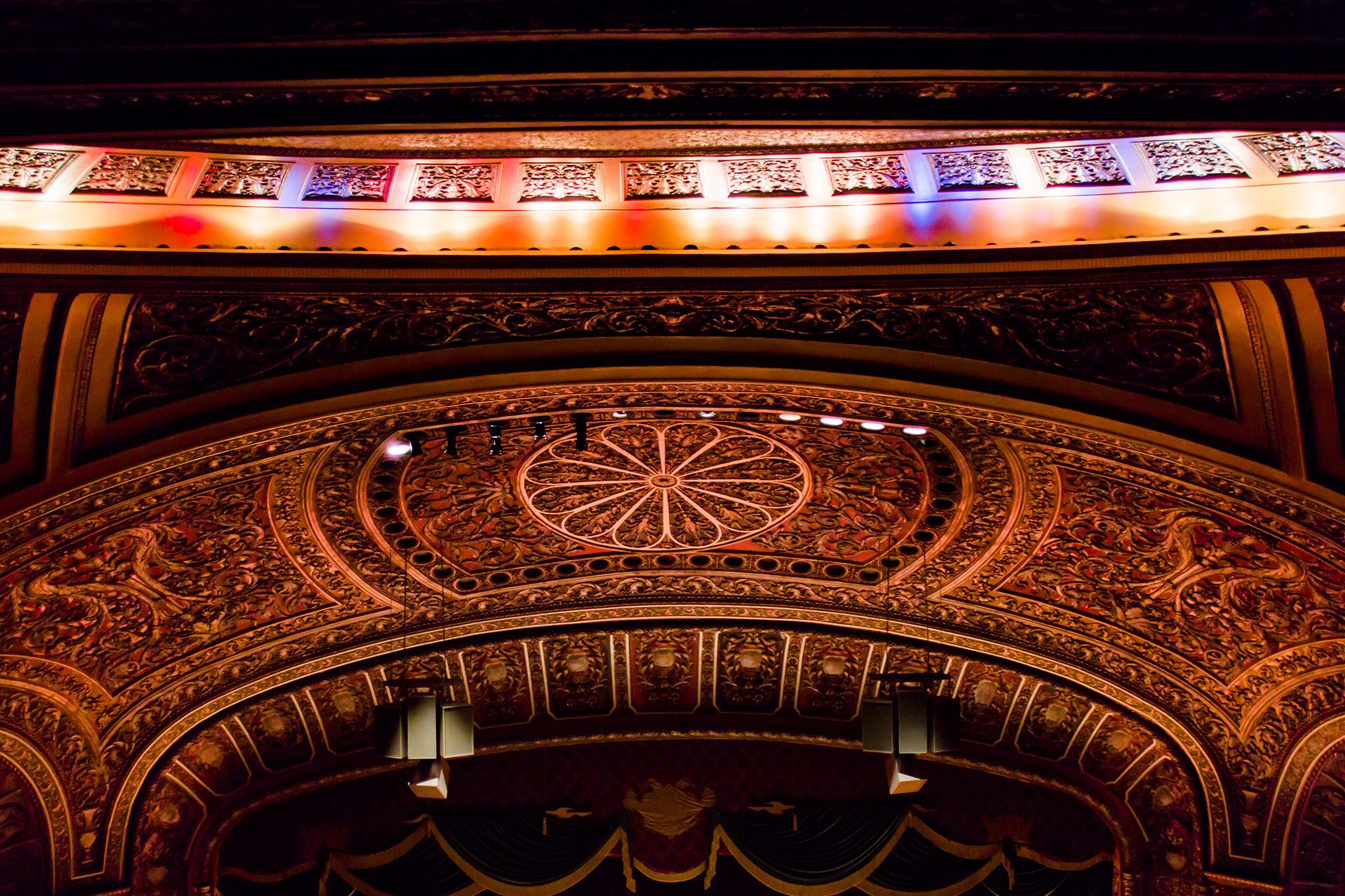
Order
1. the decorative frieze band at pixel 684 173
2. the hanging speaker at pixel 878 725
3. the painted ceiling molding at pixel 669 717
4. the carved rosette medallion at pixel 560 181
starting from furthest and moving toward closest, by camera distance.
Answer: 1. the painted ceiling molding at pixel 669 717
2. the hanging speaker at pixel 878 725
3. the carved rosette medallion at pixel 560 181
4. the decorative frieze band at pixel 684 173

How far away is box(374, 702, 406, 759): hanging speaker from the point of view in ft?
26.2

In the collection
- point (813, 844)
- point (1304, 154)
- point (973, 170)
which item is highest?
point (973, 170)

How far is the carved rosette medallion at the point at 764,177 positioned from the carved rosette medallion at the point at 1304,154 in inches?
82.0

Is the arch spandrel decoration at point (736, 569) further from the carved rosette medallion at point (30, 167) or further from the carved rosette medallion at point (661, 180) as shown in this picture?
the carved rosette medallion at point (30, 167)

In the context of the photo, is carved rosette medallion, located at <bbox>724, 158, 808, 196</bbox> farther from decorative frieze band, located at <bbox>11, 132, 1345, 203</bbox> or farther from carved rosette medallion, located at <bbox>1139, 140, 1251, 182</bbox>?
carved rosette medallion, located at <bbox>1139, 140, 1251, 182</bbox>

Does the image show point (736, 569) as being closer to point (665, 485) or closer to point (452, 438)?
point (665, 485)

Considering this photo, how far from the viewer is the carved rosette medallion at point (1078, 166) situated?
5.74 m

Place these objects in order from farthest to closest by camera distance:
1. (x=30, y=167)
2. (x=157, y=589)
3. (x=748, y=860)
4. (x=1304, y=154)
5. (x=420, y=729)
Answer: (x=748, y=860) → (x=157, y=589) → (x=420, y=729) → (x=30, y=167) → (x=1304, y=154)

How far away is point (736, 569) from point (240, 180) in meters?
4.87

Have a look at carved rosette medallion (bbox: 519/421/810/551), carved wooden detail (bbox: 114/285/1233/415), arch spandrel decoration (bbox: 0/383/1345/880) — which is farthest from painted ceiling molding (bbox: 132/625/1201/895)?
carved wooden detail (bbox: 114/285/1233/415)

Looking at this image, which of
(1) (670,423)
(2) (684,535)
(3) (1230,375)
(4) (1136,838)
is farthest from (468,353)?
(4) (1136,838)

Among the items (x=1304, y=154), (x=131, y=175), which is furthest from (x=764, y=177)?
(x=131, y=175)

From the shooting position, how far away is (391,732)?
8.04 metres

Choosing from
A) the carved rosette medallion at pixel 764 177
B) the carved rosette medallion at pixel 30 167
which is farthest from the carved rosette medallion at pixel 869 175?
the carved rosette medallion at pixel 30 167
